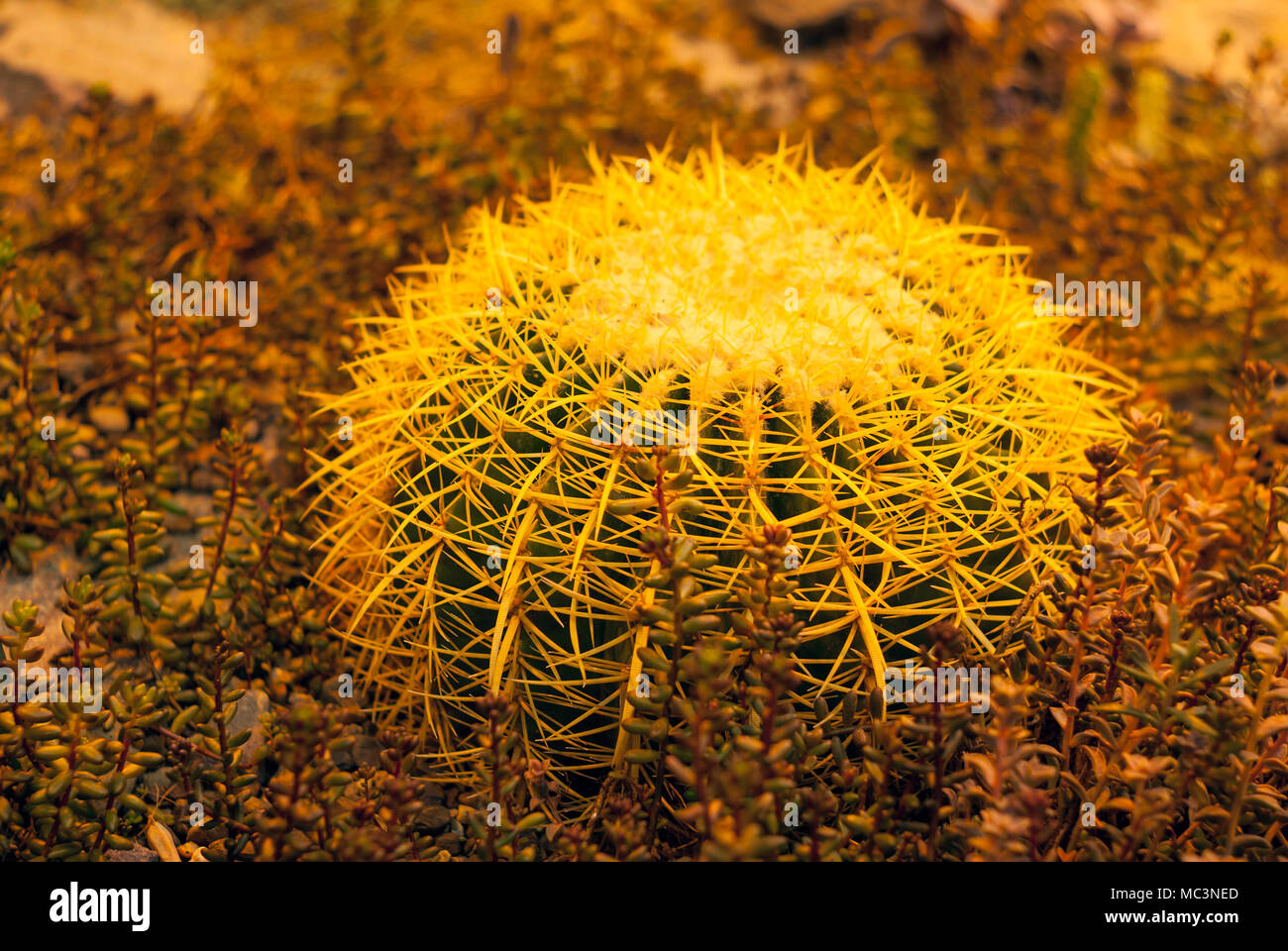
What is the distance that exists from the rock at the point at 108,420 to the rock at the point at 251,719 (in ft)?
3.81

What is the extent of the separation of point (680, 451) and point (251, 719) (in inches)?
51.1

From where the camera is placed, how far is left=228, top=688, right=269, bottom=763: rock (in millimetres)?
2584

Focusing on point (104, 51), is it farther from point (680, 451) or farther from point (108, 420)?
point (680, 451)

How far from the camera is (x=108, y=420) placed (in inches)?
132

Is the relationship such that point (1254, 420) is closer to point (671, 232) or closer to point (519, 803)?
point (671, 232)

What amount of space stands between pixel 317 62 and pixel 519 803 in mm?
4755

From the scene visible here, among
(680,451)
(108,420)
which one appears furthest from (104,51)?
(680,451)

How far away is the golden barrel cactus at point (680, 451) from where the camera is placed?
85.9 inches

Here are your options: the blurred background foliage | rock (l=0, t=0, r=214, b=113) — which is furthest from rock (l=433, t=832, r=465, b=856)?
rock (l=0, t=0, r=214, b=113)

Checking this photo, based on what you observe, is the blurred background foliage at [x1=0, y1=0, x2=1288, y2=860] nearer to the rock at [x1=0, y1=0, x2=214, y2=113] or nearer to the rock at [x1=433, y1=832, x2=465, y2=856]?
the rock at [x1=433, y1=832, x2=465, y2=856]

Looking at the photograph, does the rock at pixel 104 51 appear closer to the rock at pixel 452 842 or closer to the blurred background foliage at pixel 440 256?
the blurred background foliage at pixel 440 256

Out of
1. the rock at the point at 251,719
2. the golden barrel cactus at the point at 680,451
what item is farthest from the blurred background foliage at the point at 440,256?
the golden barrel cactus at the point at 680,451
